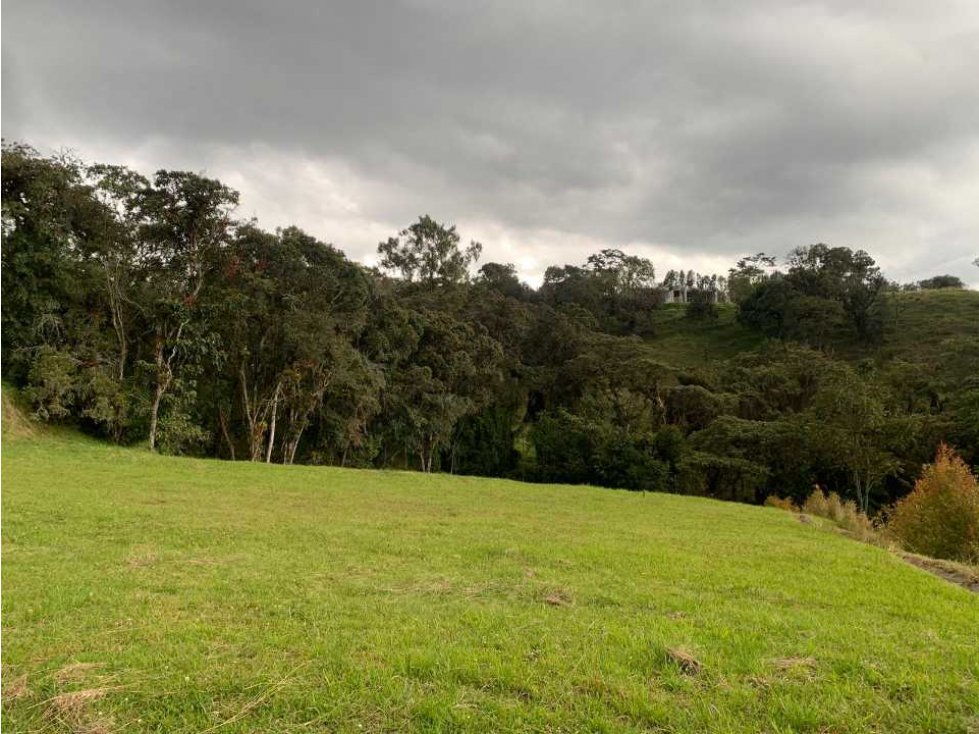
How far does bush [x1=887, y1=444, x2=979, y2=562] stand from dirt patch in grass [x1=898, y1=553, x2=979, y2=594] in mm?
2395

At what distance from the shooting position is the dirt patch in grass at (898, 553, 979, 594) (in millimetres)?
10531

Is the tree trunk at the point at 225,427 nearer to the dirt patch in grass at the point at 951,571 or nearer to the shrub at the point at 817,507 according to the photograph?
the shrub at the point at 817,507

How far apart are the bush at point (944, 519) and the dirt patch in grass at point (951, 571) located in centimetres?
239

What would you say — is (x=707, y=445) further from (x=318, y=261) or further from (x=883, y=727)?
(x=883, y=727)

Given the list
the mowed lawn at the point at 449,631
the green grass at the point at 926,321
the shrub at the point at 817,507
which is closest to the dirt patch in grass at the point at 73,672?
the mowed lawn at the point at 449,631

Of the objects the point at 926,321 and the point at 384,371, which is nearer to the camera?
the point at 384,371

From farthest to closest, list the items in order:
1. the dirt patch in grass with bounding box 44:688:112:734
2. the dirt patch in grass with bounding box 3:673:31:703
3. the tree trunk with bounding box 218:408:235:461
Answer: the tree trunk with bounding box 218:408:235:461
the dirt patch in grass with bounding box 3:673:31:703
the dirt patch in grass with bounding box 44:688:112:734

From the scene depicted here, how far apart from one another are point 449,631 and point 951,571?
10891 mm

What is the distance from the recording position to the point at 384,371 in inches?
1615

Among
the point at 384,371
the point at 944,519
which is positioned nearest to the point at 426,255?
the point at 384,371

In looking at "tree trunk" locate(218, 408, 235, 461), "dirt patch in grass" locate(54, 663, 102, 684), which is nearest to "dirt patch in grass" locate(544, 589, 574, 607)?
"dirt patch in grass" locate(54, 663, 102, 684)

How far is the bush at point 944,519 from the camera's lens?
15.1 meters

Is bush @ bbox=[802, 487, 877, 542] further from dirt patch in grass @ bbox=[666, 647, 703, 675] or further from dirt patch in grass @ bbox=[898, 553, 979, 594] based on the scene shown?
dirt patch in grass @ bbox=[666, 647, 703, 675]

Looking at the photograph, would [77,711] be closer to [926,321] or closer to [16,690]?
[16,690]
